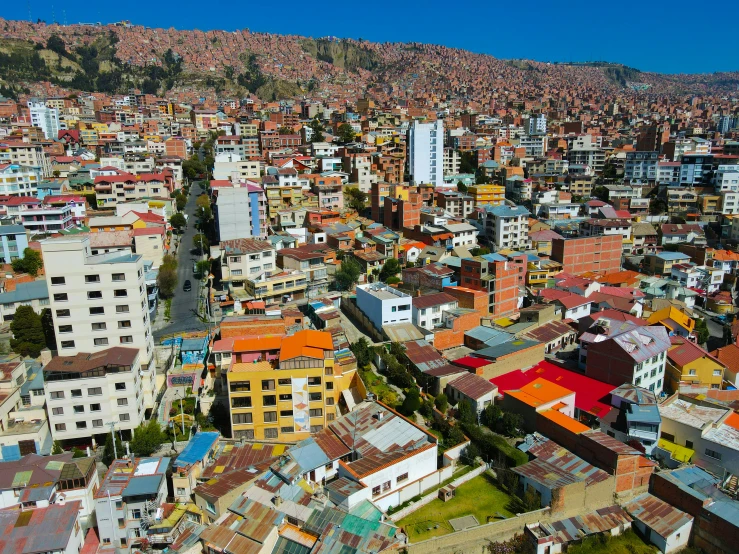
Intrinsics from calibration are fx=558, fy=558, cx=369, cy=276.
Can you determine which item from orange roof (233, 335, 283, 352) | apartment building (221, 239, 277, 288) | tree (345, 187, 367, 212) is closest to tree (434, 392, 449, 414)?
orange roof (233, 335, 283, 352)

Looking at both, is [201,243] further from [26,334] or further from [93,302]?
[93,302]

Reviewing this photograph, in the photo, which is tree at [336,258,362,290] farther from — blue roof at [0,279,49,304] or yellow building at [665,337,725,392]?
yellow building at [665,337,725,392]

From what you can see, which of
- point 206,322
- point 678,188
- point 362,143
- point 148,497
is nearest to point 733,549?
point 148,497

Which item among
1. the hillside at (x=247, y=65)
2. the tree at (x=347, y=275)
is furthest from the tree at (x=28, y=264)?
the hillside at (x=247, y=65)

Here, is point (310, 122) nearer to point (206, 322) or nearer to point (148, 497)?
point (206, 322)

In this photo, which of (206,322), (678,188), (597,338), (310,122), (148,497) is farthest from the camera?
(310,122)

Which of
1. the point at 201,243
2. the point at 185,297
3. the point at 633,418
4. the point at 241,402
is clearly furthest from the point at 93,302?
the point at 633,418

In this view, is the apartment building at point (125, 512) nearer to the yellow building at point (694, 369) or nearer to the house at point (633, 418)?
the house at point (633, 418)
